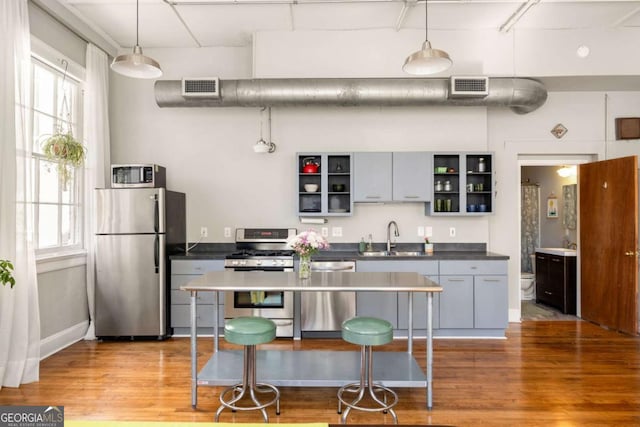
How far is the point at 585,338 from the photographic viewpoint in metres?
4.43

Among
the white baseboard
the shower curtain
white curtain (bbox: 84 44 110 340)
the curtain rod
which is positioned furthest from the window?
the shower curtain

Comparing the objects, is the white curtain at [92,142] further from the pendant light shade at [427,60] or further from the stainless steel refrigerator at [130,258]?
the pendant light shade at [427,60]

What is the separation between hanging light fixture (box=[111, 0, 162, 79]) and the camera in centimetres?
305

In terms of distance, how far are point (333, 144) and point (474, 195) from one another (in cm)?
196

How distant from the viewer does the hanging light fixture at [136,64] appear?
305cm

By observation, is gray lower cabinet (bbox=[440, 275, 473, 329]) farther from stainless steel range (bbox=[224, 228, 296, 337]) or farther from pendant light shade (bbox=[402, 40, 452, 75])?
pendant light shade (bbox=[402, 40, 452, 75])

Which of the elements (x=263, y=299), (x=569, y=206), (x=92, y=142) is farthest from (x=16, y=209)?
(x=569, y=206)

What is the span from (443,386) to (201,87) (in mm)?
3948

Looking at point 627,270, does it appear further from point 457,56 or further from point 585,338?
point 457,56

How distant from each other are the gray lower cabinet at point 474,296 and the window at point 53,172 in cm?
424

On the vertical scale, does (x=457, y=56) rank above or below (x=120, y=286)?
above

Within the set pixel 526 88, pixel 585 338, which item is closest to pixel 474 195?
pixel 526 88

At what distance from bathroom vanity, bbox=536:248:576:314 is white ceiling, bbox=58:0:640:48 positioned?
308 centimetres

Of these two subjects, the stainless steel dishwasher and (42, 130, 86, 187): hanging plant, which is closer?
(42, 130, 86, 187): hanging plant
